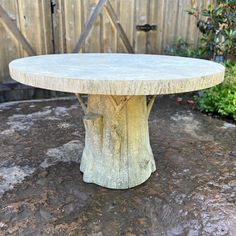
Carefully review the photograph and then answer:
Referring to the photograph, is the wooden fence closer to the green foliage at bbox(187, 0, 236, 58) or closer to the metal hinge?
the metal hinge

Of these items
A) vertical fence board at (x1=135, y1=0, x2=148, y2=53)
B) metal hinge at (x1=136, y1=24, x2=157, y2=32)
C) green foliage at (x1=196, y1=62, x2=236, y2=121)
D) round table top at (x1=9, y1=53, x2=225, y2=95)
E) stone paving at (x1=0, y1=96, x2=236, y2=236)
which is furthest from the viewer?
metal hinge at (x1=136, y1=24, x2=157, y2=32)

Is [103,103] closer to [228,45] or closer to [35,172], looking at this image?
[35,172]

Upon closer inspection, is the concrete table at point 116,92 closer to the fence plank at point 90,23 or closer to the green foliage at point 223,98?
the green foliage at point 223,98

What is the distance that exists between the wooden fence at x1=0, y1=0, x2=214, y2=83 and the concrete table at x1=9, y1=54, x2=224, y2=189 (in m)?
1.76

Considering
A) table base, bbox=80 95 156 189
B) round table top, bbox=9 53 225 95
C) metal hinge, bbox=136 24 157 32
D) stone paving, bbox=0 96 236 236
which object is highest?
round table top, bbox=9 53 225 95

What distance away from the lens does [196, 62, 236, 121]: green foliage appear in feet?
10.5

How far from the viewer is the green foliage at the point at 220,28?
10.6ft

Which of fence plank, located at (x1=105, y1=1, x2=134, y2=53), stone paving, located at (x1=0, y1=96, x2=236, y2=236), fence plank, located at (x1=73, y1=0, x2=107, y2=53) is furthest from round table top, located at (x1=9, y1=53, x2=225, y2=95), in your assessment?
fence plank, located at (x1=105, y1=1, x2=134, y2=53)

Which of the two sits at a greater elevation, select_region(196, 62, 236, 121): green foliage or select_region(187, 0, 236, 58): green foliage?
select_region(187, 0, 236, 58): green foliage

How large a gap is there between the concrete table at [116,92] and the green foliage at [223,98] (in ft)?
4.95

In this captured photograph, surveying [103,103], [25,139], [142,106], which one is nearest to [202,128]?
[142,106]

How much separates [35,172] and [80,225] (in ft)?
2.16

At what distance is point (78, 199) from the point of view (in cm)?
177

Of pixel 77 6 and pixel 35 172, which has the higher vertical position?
pixel 77 6
